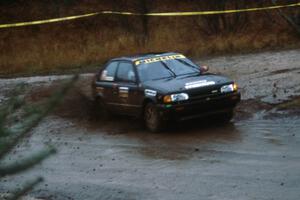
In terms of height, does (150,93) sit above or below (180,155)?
above

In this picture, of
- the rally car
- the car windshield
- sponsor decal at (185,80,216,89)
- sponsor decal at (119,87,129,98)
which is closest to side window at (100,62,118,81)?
the rally car

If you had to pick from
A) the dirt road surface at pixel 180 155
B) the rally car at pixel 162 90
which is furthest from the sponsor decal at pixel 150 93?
the dirt road surface at pixel 180 155

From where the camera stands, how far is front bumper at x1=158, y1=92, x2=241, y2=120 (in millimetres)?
13945

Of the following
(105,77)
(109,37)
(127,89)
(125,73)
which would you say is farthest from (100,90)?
(109,37)

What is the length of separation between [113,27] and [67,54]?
223 inches

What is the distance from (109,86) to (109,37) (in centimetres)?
1983

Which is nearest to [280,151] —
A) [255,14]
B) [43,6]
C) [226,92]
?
[226,92]

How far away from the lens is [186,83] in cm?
1420

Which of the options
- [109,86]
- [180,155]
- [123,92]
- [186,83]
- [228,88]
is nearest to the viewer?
[180,155]

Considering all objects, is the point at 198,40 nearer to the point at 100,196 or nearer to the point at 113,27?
the point at 113,27

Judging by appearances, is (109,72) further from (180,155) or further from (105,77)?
(180,155)

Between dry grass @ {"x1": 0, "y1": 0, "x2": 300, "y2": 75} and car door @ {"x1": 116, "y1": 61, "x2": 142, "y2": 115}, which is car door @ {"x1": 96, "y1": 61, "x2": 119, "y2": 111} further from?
dry grass @ {"x1": 0, "y1": 0, "x2": 300, "y2": 75}

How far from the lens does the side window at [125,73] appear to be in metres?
15.3

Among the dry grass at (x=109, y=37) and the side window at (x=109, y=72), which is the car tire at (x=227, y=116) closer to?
the side window at (x=109, y=72)
